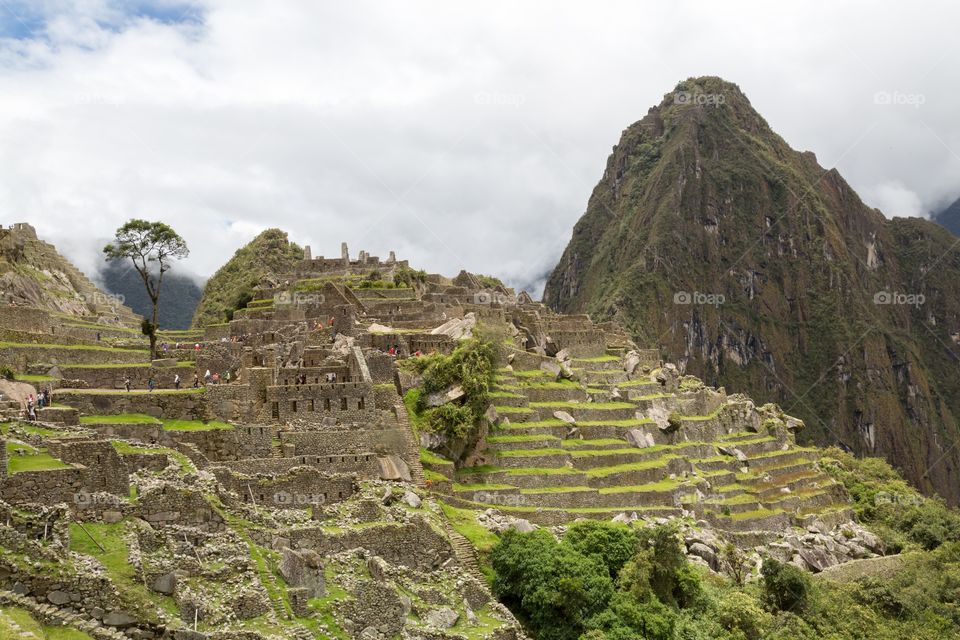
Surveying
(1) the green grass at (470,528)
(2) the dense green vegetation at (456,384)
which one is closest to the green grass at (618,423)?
(2) the dense green vegetation at (456,384)

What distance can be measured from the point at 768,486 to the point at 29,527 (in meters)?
42.8

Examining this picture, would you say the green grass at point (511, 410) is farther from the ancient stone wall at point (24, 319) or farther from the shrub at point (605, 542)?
the ancient stone wall at point (24, 319)

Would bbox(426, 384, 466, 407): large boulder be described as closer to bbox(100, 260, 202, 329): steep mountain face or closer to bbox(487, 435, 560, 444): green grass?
bbox(487, 435, 560, 444): green grass

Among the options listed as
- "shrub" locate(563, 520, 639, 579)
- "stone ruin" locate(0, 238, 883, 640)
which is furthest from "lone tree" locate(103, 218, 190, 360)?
"shrub" locate(563, 520, 639, 579)

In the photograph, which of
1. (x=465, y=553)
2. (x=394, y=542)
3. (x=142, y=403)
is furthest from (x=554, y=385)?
(x=142, y=403)

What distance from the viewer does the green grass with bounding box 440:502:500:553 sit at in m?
29.1

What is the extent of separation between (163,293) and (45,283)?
2580 centimetres

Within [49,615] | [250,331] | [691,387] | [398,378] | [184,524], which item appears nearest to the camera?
[49,615]

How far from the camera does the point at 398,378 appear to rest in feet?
116

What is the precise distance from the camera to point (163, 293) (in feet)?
236

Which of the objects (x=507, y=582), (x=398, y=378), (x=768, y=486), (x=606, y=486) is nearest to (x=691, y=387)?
(x=768, y=486)

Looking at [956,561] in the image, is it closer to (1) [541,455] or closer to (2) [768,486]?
(2) [768,486]

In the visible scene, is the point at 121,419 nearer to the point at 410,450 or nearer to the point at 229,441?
the point at 229,441

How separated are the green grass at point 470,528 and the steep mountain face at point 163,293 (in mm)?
39032
